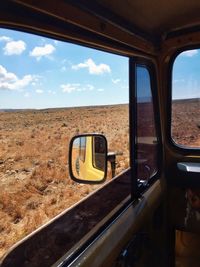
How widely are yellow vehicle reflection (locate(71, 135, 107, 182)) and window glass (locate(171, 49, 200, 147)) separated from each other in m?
0.87

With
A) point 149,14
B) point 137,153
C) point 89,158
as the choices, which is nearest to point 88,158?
point 89,158

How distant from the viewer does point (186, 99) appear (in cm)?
247

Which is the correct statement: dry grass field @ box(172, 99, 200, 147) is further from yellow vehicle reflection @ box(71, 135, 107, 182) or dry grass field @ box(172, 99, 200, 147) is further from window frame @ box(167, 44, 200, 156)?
yellow vehicle reflection @ box(71, 135, 107, 182)

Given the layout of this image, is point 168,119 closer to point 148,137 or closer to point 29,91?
point 148,137

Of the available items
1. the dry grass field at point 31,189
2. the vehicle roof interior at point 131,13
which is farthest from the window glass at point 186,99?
the dry grass field at point 31,189

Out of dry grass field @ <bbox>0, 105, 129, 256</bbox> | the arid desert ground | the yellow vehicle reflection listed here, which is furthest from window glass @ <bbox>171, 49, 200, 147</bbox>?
the yellow vehicle reflection

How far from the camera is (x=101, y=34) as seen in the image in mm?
1471

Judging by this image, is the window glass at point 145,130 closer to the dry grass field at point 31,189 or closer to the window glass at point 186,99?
the dry grass field at point 31,189

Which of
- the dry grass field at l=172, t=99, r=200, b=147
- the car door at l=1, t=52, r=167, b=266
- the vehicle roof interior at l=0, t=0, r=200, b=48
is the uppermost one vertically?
the vehicle roof interior at l=0, t=0, r=200, b=48

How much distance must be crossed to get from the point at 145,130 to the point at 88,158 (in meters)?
0.41

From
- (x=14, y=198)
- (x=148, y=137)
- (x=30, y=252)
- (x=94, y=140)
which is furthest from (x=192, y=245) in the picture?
(x=14, y=198)

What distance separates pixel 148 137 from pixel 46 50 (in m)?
1.02

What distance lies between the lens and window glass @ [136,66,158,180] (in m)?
1.96

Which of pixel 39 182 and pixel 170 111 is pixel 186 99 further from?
pixel 39 182
